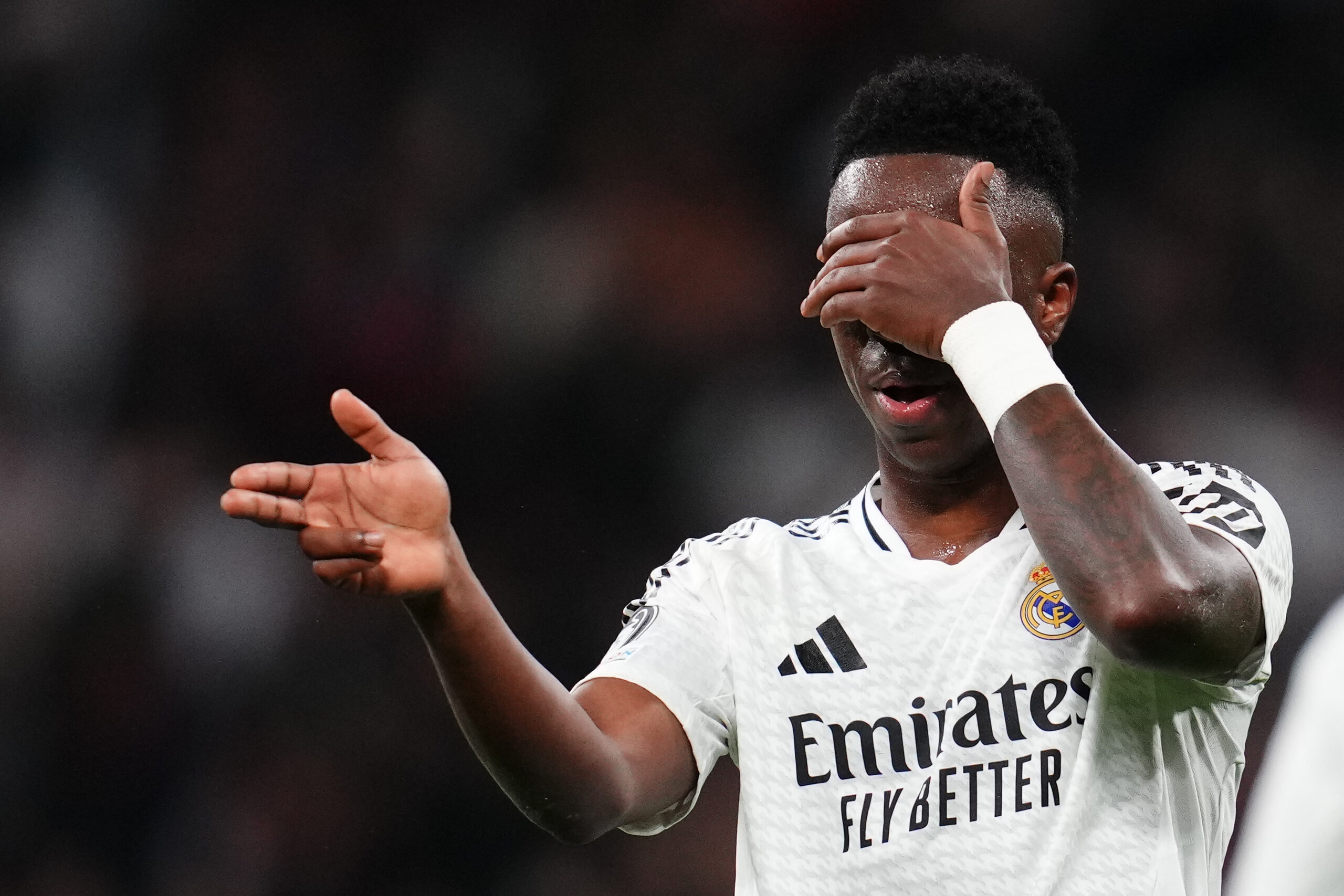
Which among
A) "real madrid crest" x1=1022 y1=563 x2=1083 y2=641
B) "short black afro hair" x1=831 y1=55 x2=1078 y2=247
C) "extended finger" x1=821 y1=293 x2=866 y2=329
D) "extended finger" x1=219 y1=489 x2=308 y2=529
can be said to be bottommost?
"real madrid crest" x1=1022 y1=563 x2=1083 y2=641

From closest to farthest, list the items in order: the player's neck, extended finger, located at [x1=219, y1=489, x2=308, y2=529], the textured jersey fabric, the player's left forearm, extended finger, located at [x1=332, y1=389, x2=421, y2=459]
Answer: the textured jersey fabric, extended finger, located at [x1=219, y1=489, x2=308, y2=529], extended finger, located at [x1=332, y1=389, x2=421, y2=459], the player's left forearm, the player's neck

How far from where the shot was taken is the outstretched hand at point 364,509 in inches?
59.4

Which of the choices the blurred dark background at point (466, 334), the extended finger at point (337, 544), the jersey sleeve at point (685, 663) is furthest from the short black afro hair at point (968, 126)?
the blurred dark background at point (466, 334)

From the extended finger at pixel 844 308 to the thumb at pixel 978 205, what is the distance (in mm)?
206

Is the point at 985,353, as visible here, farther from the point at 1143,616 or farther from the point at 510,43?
the point at 510,43

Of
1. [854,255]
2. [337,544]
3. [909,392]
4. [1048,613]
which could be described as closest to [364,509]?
[337,544]

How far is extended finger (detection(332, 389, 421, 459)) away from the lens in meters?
1.57

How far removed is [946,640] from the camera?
6.57ft

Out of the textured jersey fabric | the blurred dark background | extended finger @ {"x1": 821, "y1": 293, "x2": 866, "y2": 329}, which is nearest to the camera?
the textured jersey fabric

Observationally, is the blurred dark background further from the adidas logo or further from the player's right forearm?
the player's right forearm

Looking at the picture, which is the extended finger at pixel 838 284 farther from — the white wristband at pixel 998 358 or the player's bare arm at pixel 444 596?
the player's bare arm at pixel 444 596

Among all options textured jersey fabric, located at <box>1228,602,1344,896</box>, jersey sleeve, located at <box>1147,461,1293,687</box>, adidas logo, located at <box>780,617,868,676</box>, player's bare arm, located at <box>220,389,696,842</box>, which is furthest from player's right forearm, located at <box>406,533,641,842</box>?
textured jersey fabric, located at <box>1228,602,1344,896</box>

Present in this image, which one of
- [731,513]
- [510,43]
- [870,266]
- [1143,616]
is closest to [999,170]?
[870,266]

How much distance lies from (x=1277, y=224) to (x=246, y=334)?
3.33 m
